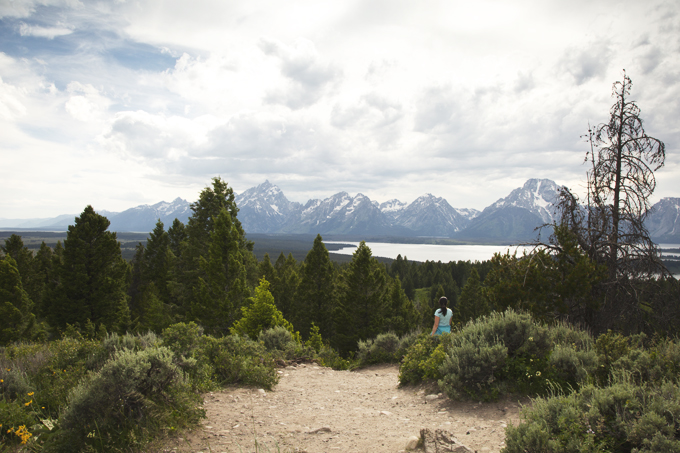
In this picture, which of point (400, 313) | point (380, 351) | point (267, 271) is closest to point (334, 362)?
point (380, 351)

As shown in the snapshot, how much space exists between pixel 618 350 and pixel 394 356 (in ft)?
27.0

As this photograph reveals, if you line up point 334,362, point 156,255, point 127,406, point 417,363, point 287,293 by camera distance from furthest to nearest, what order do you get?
point 156,255 → point 287,293 → point 334,362 → point 417,363 → point 127,406

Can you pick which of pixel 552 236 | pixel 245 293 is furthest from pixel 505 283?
pixel 245 293

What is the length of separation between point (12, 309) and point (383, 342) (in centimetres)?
2381

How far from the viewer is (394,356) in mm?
13258

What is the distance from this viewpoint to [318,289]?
32.8 metres

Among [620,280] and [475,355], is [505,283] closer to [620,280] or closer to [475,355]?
[620,280]

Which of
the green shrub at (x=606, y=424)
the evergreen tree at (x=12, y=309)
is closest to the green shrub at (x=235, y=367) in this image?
the green shrub at (x=606, y=424)

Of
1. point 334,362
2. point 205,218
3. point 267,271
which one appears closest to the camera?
point 334,362

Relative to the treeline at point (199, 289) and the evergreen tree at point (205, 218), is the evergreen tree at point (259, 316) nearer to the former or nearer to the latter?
the treeline at point (199, 289)

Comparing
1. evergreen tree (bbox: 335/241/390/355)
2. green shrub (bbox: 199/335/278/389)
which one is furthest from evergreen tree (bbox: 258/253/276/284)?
green shrub (bbox: 199/335/278/389)

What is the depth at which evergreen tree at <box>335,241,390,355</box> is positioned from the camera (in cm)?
2756

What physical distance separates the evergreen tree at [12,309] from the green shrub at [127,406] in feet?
79.2

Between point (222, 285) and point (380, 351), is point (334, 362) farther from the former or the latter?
point (222, 285)
